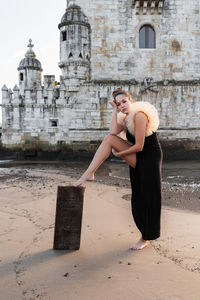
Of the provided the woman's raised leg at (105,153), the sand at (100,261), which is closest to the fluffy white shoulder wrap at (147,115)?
the woman's raised leg at (105,153)

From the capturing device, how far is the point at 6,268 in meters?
2.85

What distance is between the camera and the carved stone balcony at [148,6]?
54.1ft

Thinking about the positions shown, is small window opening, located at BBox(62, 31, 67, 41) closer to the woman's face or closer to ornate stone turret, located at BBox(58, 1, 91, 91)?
ornate stone turret, located at BBox(58, 1, 91, 91)

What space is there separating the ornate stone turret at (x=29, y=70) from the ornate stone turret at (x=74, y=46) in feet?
22.6

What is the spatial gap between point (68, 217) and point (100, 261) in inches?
24.3

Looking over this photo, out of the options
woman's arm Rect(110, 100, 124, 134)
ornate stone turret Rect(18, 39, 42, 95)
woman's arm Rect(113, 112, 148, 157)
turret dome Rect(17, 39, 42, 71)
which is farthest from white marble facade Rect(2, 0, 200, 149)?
woman's arm Rect(113, 112, 148, 157)

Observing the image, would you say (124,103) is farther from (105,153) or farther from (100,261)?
(100,261)

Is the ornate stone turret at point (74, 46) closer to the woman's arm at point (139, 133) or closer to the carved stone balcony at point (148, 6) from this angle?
the carved stone balcony at point (148, 6)

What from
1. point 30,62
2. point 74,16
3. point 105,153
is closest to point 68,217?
point 105,153

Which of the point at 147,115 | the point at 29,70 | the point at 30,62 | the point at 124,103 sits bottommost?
the point at 147,115

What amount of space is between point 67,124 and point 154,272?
14.7 m

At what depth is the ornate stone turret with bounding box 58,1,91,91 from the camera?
16234mm

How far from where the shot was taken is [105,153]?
3406 mm

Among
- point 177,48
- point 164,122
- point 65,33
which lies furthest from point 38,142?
point 177,48
